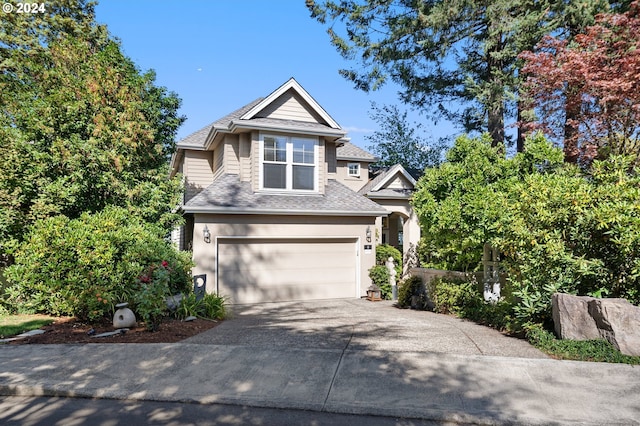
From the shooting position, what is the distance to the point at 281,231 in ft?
43.5

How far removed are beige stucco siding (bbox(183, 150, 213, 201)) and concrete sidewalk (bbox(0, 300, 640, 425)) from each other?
984 centimetres

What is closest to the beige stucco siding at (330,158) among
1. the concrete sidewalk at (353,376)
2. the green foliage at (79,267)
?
the green foliage at (79,267)

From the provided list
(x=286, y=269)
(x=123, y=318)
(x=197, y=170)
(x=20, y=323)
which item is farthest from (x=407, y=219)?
(x=20, y=323)

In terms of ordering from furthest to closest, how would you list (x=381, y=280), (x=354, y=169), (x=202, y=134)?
(x=354, y=169), (x=202, y=134), (x=381, y=280)

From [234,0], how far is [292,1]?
4.50 meters

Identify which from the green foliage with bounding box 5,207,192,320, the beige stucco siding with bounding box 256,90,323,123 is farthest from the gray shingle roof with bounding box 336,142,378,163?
the green foliage with bounding box 5,207,192,320

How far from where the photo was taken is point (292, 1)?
16.3 m

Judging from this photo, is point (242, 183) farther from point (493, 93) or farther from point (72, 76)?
point (493, 93)

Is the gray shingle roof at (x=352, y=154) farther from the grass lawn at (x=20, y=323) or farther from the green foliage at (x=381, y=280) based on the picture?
the grass lawn at (x=20, y=323)

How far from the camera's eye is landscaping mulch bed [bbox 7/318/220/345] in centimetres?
693

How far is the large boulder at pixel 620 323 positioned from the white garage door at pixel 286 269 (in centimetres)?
877

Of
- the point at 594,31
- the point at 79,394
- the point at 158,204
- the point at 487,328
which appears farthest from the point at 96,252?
the point at 594,31

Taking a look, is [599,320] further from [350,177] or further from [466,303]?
[350,177]

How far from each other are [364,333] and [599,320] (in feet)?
12.0
